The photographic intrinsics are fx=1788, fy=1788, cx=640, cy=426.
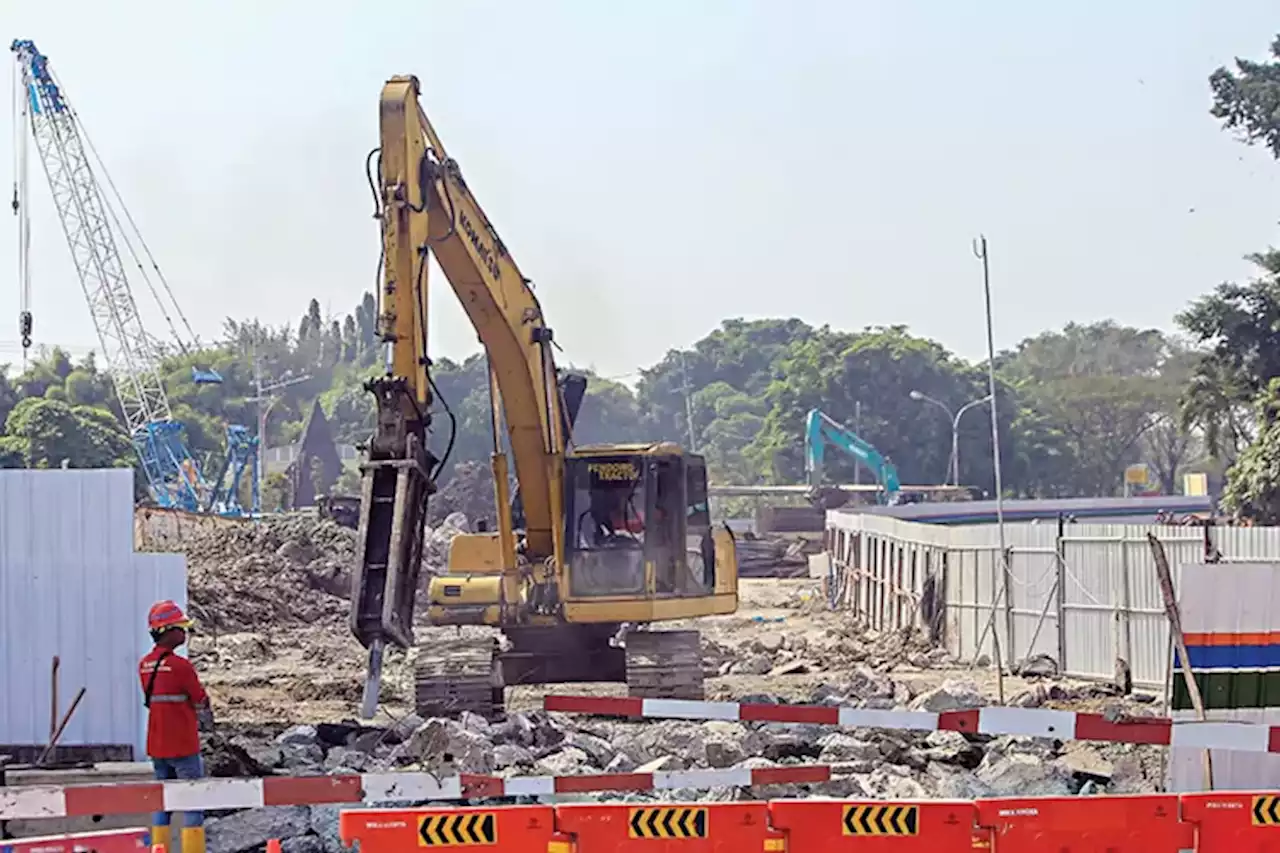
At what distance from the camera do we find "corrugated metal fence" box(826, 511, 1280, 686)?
66.5 feet

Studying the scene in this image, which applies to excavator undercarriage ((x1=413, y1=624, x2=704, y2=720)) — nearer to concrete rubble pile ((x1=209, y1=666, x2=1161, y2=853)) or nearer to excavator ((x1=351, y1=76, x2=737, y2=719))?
excavator ((x1=351, y1=76, x2=737, y2=719))

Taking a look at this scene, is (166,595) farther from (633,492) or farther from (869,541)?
(869,541)

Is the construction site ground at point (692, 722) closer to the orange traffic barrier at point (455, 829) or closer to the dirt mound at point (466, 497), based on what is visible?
the orange traffic barrier at point (455, 829)

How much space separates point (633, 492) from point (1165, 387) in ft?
264

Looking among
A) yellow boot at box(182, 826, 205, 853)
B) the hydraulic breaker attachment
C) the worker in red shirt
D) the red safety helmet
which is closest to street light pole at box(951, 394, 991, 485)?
the hydraulic breaker attachment

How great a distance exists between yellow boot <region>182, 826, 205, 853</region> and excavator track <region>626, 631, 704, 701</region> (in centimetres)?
794

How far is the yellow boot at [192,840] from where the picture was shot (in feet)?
31.3

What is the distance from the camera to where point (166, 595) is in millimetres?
14117

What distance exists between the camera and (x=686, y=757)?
536 inches

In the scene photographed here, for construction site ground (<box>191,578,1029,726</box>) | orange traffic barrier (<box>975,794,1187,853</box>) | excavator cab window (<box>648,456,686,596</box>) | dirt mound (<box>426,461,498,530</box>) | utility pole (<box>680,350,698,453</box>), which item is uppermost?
utility pole (<box>680,350,698,453</box>)

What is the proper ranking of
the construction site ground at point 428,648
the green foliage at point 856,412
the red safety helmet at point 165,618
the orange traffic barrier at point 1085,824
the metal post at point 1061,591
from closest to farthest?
1. the orange traffic barrier at point 1085,824
2. the red safety helmet at point 165,618
3. the construction site ground at point 428,648
4. the metal post at point 1061,591
5. the green foliage at point 856,412

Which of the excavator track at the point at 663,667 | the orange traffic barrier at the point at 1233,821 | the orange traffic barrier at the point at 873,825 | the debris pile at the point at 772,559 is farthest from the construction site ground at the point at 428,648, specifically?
the debris pile at the point at 772,559

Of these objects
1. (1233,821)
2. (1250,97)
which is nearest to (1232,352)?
(1250,97)

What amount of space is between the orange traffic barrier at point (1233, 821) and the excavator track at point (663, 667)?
8826mm
